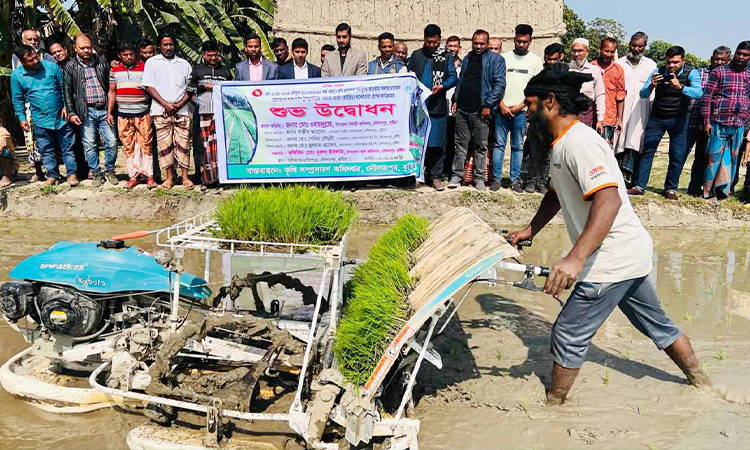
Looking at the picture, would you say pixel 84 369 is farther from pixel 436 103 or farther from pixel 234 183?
pixel 436 103

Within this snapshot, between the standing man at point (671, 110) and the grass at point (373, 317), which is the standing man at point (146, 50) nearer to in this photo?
the grass at point (373, 317)

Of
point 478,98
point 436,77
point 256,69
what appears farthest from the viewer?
point 256,69

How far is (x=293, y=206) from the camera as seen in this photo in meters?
3.73

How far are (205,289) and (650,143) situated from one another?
661 cm

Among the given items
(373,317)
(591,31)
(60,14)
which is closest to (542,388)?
(373,317)

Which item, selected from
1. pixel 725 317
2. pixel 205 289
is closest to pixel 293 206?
pixel 205 289

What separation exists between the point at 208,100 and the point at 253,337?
194 inches

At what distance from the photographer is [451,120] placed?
834 centimetres

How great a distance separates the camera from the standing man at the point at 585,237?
2.94m

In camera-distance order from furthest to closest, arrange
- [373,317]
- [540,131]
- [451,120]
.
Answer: [451,120] → [540,131] → [373,317]

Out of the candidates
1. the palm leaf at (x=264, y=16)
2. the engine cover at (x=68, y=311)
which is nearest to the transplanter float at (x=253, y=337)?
the engine cover at (x=68, y=311)

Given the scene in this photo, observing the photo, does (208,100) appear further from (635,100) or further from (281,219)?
(635,100)

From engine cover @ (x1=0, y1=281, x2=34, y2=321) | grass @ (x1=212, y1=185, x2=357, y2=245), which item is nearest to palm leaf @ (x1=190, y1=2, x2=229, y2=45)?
grass @ (x1=212, y1=185, x2=357, y2=245)

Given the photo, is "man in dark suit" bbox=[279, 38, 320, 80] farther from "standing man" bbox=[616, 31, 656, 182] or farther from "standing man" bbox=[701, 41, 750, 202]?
"standing man" bbox=[701, 41, 750, 202]
